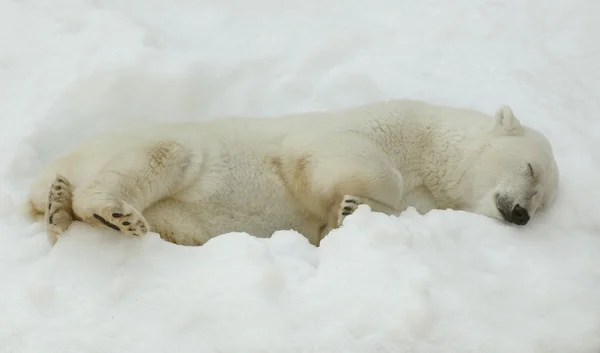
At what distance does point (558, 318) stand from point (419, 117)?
1511 millimetres

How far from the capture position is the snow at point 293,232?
7.98ft

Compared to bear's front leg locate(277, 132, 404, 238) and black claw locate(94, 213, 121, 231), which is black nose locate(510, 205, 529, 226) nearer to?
bear's front leg locate(277, 132, 404, 238)

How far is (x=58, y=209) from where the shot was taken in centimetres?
278

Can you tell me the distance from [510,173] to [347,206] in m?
1.03

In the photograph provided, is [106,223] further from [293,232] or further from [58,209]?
[293,232]

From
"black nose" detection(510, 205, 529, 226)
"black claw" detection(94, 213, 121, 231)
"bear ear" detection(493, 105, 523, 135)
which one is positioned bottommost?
"black nose" detection(510, 205, 529, 226)

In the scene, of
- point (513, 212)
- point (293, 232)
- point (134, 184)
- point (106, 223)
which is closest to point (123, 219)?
point (106, 223)

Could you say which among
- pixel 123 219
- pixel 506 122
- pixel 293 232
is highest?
pixel 506 122

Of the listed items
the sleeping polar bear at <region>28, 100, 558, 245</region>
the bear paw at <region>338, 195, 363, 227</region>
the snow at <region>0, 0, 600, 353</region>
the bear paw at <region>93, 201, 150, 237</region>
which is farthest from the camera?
the bear paw at <region>338, 195, 363, 227</region>

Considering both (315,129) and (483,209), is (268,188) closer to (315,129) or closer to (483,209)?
A: (315,129)

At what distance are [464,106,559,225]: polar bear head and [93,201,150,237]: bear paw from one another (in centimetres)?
186

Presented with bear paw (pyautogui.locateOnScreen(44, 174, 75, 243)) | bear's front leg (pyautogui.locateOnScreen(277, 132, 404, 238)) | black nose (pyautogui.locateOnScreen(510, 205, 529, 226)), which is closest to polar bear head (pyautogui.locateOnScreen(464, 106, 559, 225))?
black nose (pyautogui.locateOnScreen(510, 205, 529, 226))

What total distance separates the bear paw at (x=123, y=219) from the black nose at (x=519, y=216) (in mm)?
1896

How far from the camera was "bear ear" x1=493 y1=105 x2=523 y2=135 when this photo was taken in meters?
3.71
